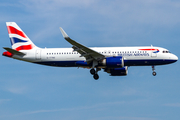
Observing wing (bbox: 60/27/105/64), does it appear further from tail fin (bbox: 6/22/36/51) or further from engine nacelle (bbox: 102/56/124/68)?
tail fin (bbox: 6/22/36/51)

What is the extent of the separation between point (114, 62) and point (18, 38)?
16693 mm

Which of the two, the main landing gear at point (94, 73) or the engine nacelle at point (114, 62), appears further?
the main landing gear at point (94, 73)

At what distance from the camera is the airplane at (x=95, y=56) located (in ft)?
152

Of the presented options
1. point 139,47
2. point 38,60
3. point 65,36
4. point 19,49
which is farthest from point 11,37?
point 139,47

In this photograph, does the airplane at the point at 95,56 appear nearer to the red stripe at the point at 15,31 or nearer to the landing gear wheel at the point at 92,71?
the landing gear wheel at the point at 92,71

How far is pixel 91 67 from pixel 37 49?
899 centimetres

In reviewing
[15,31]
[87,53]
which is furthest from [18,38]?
[87,53]

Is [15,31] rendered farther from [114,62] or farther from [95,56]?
[114,62]

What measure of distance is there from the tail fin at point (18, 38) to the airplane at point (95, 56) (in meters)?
0.19

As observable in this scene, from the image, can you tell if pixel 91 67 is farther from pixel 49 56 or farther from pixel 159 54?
pixel 159 54

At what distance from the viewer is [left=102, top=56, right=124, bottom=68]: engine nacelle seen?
4597 centimetres

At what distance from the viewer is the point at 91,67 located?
49.0 meters

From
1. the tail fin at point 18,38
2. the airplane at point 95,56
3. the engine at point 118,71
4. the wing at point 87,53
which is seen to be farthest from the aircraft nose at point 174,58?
the tail fin at point 18,38

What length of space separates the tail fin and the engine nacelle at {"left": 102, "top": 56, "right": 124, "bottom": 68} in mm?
12626
